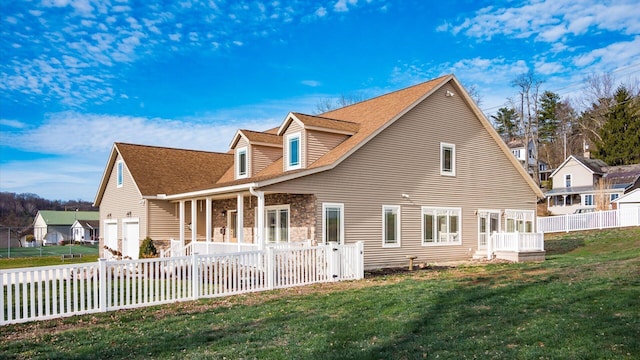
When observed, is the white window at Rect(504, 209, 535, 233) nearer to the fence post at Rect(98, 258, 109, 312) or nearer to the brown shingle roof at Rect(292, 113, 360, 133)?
the brown shingle roof at Rect(292, 113, 360, 133)

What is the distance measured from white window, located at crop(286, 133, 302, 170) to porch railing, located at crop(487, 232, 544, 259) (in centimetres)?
818

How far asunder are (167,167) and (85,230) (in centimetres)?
5144

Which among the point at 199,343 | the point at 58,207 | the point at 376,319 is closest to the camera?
the point at 199,343

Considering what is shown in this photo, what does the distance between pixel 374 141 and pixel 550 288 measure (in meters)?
8.60

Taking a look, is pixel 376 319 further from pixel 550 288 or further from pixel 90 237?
pixel 90 237

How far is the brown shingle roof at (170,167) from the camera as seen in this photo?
23562mm

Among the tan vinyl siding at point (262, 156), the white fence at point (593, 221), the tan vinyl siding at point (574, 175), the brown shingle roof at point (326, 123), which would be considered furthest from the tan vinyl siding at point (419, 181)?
the tan vinyl siding at point (574, 175)

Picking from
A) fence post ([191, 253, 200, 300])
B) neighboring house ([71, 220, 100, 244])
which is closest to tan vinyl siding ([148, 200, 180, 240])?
fence post ([191, 253, 200, 300])

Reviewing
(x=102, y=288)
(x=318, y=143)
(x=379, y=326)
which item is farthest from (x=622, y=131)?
(x=102, y=288)

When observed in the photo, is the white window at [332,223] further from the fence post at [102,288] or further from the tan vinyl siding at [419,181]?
the fence post at [102,288]

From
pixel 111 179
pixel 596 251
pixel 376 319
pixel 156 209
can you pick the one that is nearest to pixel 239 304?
pixel 376 319

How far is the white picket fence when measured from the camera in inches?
380

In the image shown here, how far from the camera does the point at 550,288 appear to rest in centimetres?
1089

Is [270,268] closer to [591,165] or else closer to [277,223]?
[277,223]
